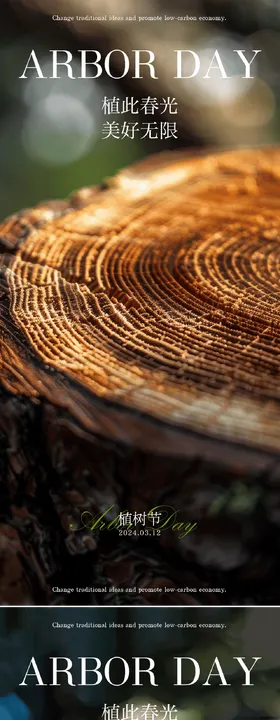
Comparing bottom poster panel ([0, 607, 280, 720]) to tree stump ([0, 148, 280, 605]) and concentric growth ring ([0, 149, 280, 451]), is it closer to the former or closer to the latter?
tree stump ([0, 148, 280, 605])

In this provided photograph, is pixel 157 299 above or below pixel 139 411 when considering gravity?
above

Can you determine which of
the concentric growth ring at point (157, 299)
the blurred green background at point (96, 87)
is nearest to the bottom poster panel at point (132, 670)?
the concentric growth ring at point (157, 299)

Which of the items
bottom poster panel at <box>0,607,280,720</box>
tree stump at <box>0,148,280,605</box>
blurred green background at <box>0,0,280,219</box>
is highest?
blurred green background at <box>0,0,280,219</box>

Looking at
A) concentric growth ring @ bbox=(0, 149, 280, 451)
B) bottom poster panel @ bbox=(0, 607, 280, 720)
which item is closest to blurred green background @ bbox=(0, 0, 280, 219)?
concentric growth ring @ bbox=(0, 149, 280, 451)

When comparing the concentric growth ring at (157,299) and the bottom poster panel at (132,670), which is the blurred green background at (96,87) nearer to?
the concentric growth ring at (157,299)

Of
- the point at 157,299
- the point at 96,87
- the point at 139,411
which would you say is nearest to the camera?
the point at 139,411

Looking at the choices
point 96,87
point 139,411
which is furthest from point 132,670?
point 96,87

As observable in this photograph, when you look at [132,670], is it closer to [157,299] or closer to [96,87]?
[157,299]
